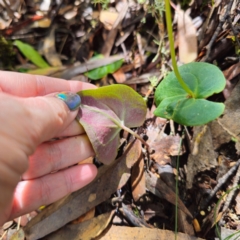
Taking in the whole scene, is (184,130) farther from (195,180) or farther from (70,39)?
(70,39)

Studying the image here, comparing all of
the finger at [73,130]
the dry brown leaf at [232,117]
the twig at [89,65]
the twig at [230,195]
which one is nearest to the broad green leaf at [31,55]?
the twig at [89,65]

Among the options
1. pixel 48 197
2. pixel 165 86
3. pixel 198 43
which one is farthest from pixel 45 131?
pixel 198 43

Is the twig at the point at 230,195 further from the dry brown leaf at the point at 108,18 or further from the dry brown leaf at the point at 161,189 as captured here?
the dry brown leaf at the point at 108,18

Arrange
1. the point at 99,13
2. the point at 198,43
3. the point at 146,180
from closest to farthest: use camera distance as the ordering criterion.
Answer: the point at 146,180 → the point at 198,43 → the point at 99,13

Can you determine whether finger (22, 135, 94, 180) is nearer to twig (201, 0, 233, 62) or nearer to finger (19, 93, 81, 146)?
finger (19, 93, 81, 146)

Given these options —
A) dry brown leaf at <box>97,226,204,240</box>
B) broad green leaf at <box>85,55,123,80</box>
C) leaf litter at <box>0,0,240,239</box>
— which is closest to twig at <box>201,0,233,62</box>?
leaf litter at <box>0,0,240,239</box>

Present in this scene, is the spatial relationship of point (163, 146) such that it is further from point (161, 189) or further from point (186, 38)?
point (186, 38)
